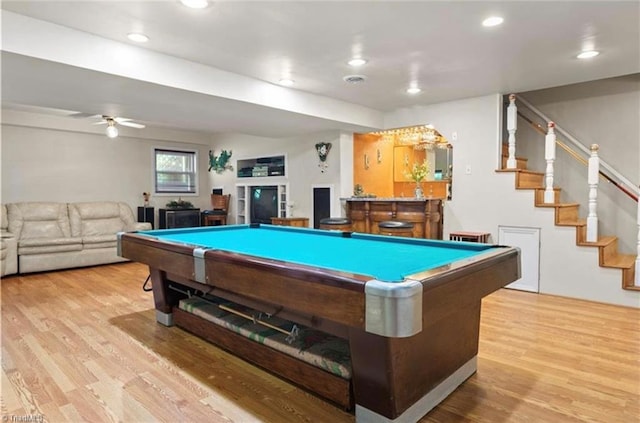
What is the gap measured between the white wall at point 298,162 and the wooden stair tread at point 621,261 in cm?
341

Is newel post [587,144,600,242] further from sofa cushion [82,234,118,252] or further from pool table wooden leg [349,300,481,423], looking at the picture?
sofa cushion [82,234,118,252]

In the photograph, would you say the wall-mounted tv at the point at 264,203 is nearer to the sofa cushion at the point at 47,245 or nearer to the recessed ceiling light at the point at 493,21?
the sofa cushion at the point at 47,245

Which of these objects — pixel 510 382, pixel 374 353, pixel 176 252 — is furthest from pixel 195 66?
pixel 510 382

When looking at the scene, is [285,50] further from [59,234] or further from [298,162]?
[59,234]

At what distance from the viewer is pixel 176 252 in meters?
2.55

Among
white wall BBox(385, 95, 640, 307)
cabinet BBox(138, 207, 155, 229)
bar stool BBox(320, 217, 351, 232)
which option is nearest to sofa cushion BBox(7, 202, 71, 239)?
cabinet BBox(138, 207, 155, 229)

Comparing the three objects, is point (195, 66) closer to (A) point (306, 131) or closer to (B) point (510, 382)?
(A) point (306, 131)

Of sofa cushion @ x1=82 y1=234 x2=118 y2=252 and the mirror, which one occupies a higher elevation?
the mirror

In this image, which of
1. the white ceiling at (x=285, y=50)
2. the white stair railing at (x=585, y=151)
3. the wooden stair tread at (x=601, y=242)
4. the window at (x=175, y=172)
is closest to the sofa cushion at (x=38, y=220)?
the window at (x=175, y=172)

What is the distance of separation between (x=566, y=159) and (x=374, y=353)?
450 cm

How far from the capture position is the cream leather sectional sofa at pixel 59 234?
17.5 feet

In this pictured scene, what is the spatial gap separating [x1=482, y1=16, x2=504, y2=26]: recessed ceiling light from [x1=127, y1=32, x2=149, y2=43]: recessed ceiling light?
8.32ft

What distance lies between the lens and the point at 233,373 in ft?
7.79

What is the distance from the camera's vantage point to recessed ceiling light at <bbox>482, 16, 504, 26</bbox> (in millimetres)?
2617
